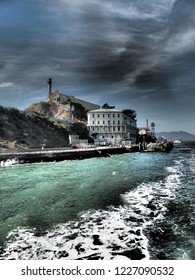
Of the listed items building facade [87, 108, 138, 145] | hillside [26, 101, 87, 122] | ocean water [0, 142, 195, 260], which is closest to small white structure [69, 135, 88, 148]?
building facade [87, 108, 138, 145]

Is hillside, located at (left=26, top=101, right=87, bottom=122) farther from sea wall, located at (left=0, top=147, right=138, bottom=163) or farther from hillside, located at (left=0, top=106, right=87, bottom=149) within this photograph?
sea wall, located at (left=0, top=147, right=138, bottom=163)

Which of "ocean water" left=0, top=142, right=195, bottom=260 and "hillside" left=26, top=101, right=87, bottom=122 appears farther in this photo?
"hillside" left=26, top=101, right=87, bottom=122

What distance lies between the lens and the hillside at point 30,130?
5653 centimetres

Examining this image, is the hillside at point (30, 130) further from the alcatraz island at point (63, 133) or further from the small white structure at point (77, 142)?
the small white structure at point (77, 142)

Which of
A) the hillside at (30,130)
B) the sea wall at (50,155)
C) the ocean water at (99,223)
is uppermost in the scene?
the hillside at (30,130)

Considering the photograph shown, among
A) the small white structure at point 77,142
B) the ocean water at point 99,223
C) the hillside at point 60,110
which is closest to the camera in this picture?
the ocean water at point 99,223

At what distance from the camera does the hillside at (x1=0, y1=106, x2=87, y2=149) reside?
56.5m

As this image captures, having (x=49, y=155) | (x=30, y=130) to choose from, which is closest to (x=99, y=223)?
(x=49, y=155)

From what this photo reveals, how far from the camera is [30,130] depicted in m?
62.9

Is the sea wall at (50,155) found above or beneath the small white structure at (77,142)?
beneath

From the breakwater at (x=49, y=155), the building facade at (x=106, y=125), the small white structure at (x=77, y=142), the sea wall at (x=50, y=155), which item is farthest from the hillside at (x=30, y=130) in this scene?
the sea wall at (x=50, y=155)
